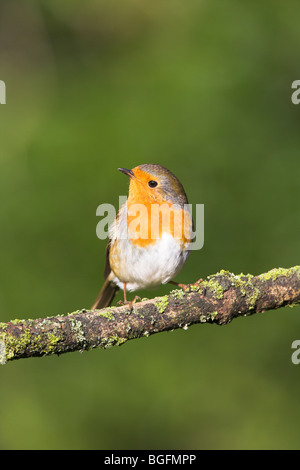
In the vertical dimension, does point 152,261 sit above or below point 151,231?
below

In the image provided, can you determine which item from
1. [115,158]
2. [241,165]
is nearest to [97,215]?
[115,158]

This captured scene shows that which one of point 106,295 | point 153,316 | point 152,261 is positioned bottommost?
point 153,316

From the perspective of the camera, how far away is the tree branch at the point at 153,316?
314cm

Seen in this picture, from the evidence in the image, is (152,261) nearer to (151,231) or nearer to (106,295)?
(151,231)

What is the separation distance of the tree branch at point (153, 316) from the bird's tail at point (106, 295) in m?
1.21

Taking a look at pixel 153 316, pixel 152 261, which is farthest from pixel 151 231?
pixel 153 316

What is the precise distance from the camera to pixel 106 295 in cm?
484

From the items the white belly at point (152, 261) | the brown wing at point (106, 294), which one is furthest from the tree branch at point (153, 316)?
the brown wing at point (106, 294)

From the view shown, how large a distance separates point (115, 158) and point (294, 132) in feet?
4.61

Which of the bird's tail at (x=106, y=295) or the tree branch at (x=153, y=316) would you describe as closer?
the tree branch at (x=153, y=316)

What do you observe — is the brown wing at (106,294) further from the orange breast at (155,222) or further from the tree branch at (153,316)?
the tree branch at (153,316)

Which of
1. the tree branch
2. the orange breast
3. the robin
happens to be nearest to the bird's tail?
the robin

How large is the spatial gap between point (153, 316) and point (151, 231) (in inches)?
29.2

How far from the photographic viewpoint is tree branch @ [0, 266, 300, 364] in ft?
10.3
